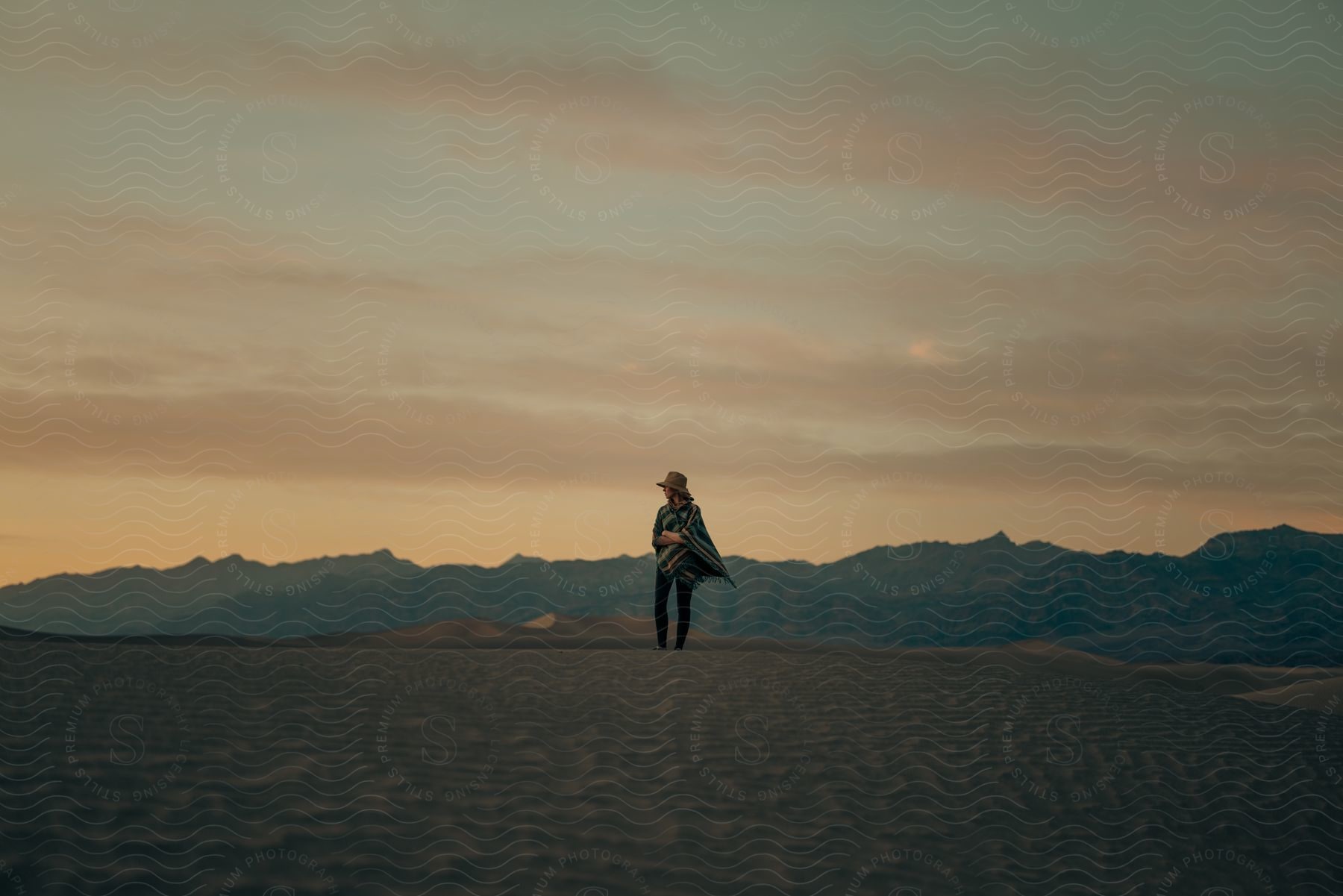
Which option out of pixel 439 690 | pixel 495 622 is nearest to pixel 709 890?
pixel 439 690

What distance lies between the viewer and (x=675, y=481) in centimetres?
1572

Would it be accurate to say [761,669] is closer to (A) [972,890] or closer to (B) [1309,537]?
(A) [972,890]

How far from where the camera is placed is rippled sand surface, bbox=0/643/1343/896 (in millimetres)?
7453

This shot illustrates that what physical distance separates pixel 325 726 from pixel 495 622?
9439mm
